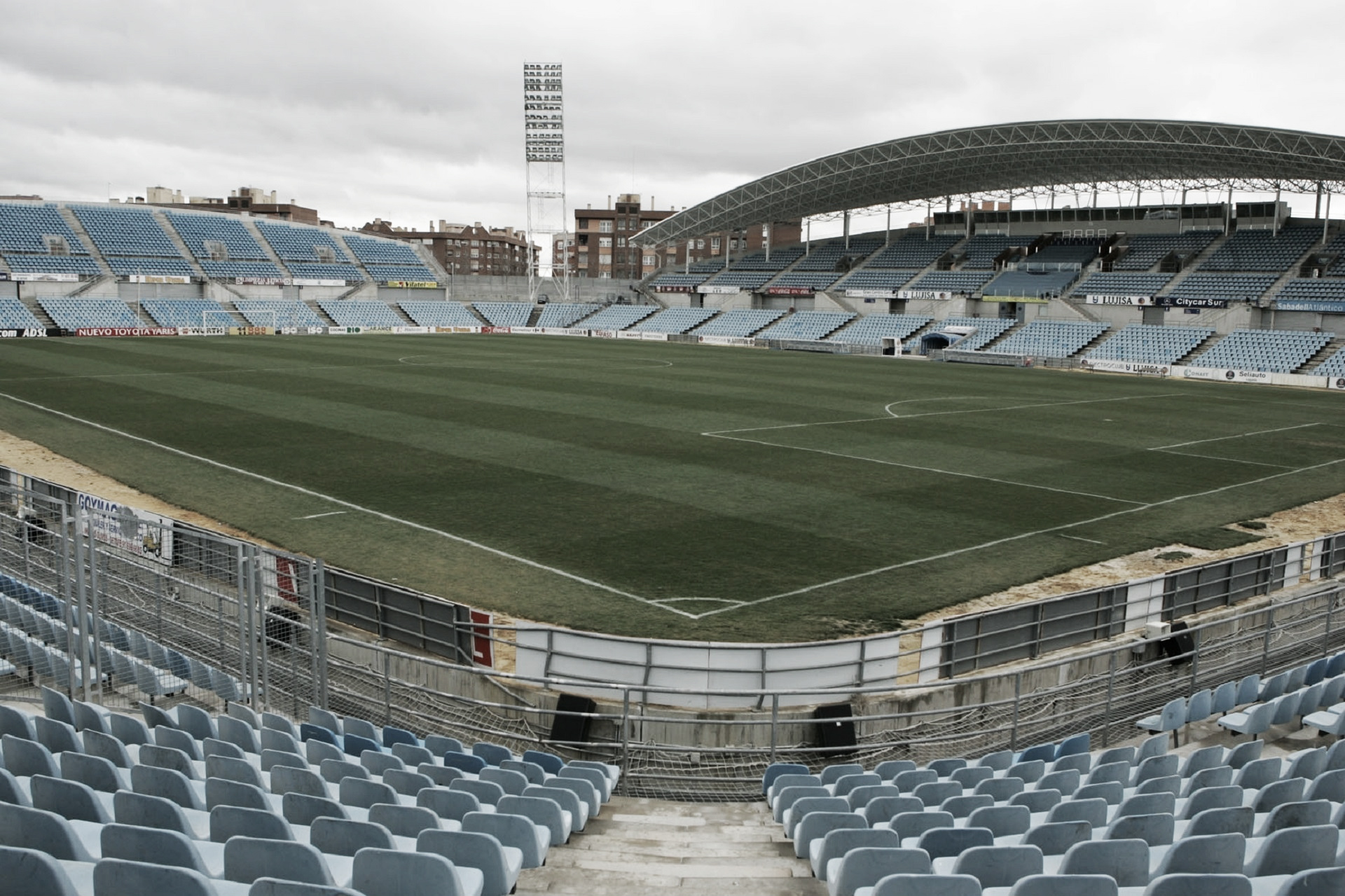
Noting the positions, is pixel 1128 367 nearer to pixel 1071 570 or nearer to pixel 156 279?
pixel 1071 570

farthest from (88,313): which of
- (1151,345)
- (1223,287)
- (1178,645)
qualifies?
(1178,645)

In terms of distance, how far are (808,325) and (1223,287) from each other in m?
29.3

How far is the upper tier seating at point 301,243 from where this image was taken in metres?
95.7

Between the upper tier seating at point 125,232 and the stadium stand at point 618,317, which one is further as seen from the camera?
the stadium stand at point 618,317

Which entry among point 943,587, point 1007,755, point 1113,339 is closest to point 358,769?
point 1007,755

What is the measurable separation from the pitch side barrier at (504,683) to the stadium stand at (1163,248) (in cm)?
6735

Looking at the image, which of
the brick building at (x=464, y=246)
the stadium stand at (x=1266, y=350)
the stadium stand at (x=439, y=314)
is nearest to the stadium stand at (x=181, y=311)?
the stadium stand at (x=439, y=314)

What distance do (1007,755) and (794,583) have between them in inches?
300

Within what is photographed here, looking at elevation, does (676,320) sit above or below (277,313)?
below

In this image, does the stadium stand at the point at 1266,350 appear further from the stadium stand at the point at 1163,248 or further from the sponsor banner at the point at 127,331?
the sponsor banner at the point at 127,331

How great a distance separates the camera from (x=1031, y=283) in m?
76.5

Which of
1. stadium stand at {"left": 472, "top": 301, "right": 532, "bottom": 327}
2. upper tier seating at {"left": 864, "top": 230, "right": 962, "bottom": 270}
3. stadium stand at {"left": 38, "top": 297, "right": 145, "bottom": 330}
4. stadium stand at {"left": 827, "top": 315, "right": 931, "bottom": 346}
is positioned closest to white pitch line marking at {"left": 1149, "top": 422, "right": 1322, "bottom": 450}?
stadium stand at {"left": 827, "top": 315, "right": 931, "bottom": 346}

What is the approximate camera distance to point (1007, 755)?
9594 mm

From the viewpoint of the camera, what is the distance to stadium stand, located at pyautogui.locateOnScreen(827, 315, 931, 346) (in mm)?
75688
